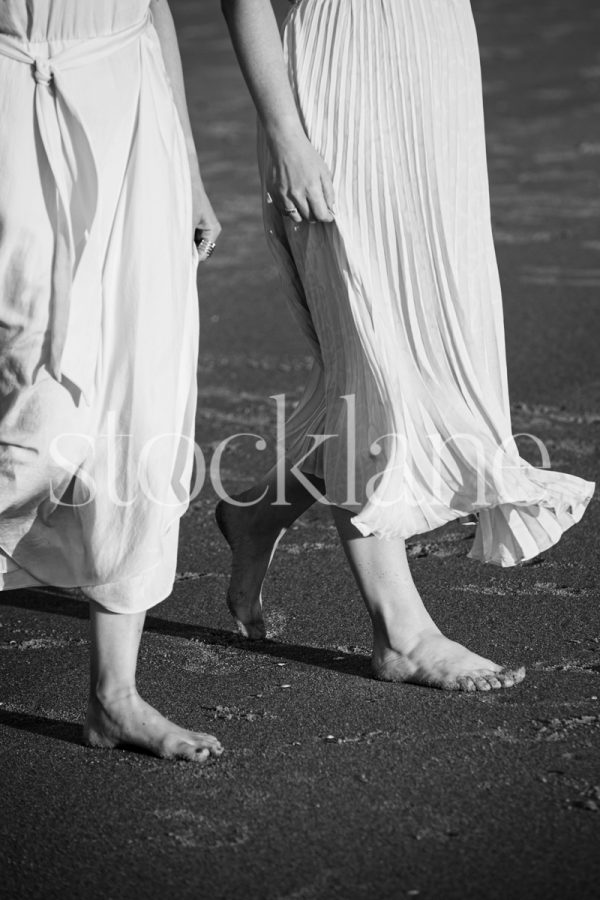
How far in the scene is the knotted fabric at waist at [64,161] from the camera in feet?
8.29

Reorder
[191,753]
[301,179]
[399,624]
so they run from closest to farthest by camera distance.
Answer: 1. [191,753]
2. [301,179]
3. [399,624]

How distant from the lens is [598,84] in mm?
13289

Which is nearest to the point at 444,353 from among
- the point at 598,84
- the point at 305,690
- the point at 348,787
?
the point at 305,690

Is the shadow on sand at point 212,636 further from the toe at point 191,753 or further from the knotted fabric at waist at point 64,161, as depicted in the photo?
the knotted fabric at waist at point 64,161

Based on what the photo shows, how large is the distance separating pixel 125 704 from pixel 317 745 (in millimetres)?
402

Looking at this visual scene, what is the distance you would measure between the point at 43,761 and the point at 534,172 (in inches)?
304

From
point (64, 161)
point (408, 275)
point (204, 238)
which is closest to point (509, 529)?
point (408, 275)

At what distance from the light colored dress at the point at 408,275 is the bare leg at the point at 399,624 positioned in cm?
9

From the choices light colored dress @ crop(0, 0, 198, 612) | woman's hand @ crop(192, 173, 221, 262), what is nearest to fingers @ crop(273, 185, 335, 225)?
woman's hand @ crop(192, 173, 221, 262)

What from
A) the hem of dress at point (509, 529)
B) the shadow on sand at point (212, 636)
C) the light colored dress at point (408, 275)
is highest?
the light colored dress at point (408, 275)

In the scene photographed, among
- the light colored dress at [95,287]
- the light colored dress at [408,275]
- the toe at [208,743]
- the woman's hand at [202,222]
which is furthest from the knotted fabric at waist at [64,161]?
the toe at [208,743]

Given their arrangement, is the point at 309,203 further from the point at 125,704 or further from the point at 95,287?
the point at 125,704

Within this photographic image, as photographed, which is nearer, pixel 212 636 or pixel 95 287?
pixel 95 287

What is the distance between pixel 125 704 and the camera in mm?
2711
